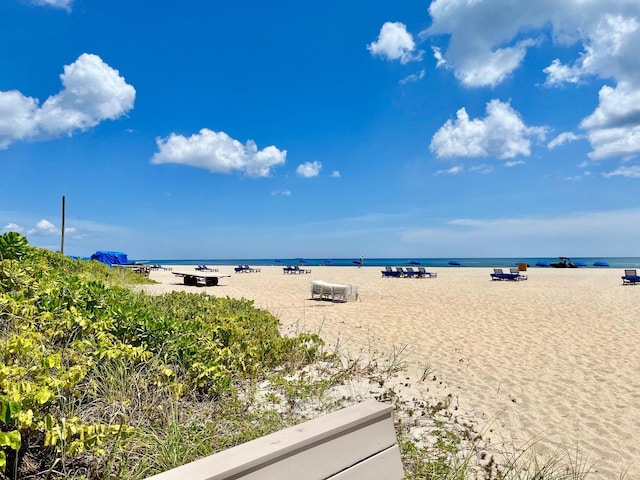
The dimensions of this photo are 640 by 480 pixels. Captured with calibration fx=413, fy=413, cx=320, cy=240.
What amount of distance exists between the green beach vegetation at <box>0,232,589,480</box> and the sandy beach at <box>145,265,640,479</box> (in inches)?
21.9

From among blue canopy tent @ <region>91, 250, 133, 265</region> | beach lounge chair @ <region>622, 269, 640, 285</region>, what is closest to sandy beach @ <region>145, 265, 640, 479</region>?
beach lounge chair @ <region>622, 269, 640, 285</region>

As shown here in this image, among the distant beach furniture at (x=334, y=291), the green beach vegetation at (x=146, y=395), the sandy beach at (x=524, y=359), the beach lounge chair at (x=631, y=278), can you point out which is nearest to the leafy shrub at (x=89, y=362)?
the green beach vegetation at (x=146, y=395)

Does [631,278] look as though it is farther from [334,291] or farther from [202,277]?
[202,277]

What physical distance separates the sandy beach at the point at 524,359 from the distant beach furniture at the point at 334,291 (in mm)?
818

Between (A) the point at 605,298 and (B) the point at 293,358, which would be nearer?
(B) the point at 293,358

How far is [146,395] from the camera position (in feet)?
11.0

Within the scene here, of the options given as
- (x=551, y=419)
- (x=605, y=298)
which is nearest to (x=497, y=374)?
(x=551, y=419)

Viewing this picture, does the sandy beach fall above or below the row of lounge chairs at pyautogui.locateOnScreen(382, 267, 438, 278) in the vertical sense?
below

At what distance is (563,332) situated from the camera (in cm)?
962

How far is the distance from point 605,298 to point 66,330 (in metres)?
18.8

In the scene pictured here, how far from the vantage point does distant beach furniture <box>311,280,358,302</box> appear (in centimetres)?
1522

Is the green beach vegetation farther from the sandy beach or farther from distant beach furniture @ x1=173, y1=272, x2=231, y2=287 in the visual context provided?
distant beach furniture @ x1=173, y1=272, x2=231, y2=287

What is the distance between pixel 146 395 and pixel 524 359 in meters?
6.41

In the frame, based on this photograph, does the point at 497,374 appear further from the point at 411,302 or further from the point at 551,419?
the point at 411,302
